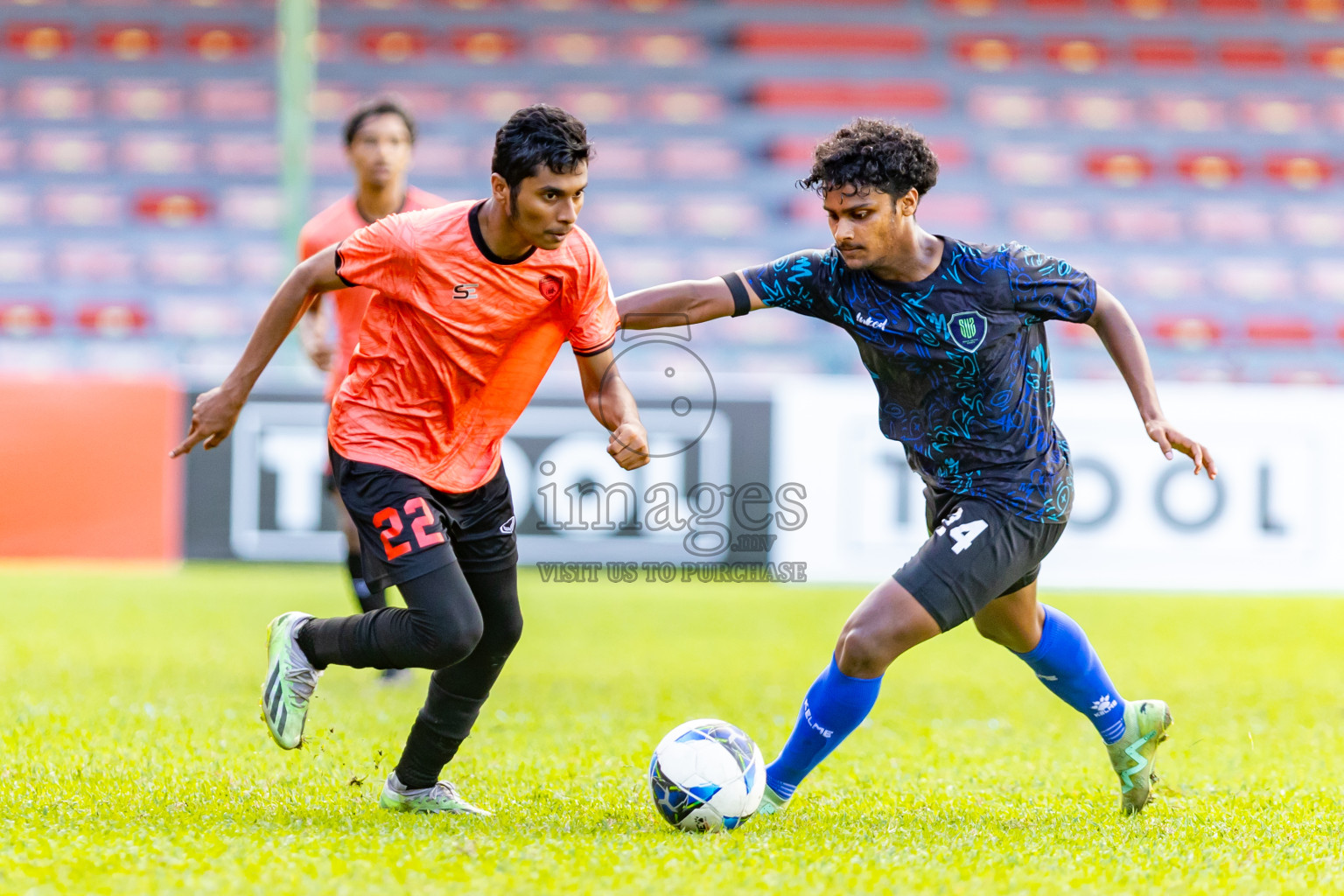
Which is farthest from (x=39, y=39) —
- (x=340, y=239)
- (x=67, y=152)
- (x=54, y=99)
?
(x=340, y=239)

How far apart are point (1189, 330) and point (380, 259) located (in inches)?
645

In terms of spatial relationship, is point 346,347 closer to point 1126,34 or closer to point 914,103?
point 914,103

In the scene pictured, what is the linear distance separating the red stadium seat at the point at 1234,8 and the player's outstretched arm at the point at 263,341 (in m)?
20.7

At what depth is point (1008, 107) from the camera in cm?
2064

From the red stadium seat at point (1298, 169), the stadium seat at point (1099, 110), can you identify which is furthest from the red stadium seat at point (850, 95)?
the red stadium seat at point (1298, 169)

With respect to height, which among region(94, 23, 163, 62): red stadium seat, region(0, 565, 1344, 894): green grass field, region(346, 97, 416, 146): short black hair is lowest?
region(0, 565, 1344, 894): green grass field

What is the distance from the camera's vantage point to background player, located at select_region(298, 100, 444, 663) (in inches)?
236

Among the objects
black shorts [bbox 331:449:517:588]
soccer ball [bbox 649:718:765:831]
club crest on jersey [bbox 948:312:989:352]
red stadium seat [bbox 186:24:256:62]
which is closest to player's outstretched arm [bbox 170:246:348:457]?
black shorts [bbox 331:449:517:588]

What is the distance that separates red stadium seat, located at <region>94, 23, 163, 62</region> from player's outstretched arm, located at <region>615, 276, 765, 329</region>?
62.8 ft

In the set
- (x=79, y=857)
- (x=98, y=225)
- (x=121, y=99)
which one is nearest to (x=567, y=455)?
(x=79, y=857)

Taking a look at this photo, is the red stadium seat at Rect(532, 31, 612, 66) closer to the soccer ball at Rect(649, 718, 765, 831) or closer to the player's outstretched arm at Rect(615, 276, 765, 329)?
the player's outstretched arm at Rect(615, 276, 765, 329)

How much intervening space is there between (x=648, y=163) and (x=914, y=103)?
12.9 ft

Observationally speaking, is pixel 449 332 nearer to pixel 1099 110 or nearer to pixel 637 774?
pixel 637 774

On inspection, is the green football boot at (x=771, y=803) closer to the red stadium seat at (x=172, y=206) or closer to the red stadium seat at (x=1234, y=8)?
the red stadium seat at (x=172, y=206)
